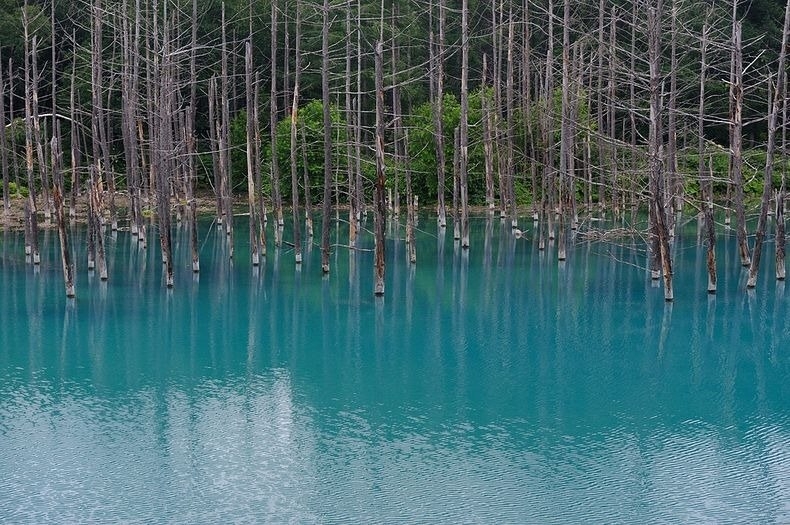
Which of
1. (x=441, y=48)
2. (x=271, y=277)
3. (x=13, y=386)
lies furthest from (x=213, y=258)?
(x=13, y=386)

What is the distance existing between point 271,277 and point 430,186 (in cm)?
1677

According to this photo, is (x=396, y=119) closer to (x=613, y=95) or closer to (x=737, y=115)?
(x=737, y=115)

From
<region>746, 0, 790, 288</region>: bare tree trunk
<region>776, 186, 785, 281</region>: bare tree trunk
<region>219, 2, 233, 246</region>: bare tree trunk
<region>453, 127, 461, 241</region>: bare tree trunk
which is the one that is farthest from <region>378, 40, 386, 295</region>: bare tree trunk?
<region>453, 127, 461, 241</region>: bare tree trunk

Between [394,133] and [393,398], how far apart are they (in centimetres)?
1731

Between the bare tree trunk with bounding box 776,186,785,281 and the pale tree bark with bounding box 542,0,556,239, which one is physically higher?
the pale tree bark with bounding box 542,0,556,239

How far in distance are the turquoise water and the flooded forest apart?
4.42 ft

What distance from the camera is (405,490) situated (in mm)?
11516

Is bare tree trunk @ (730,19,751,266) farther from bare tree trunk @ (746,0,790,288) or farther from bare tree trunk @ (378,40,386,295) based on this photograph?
bare tree trunk @ (378,40,386,295)

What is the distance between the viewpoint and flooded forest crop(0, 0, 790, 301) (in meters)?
22.6

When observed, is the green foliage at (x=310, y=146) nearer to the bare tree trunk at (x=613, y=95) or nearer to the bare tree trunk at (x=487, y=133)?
the bare tree trunk at (x=487, y=133)

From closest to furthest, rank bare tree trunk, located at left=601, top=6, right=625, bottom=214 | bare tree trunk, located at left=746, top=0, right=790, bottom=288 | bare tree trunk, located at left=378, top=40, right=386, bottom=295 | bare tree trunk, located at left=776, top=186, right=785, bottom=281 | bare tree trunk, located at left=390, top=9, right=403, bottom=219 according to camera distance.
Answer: bare tree trunk, located at left=378, top=40, right=386, bottom=295 < bare tree trunk, located at left=746, top=0, right=790, bottom=288 < bare tree trunk, located at left=776, top=186, right=785, bottom=281 < bare tree trunk, located at left=601, top=6, right=625, bottom=214 < bare tree trunk, located at left=390, top=9, right=403, bottom=219

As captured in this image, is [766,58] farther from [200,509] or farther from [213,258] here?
[200,509]

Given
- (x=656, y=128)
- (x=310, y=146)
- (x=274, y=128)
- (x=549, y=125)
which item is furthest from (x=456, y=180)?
(x=656, y=128)

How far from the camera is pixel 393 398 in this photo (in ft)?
50.4
